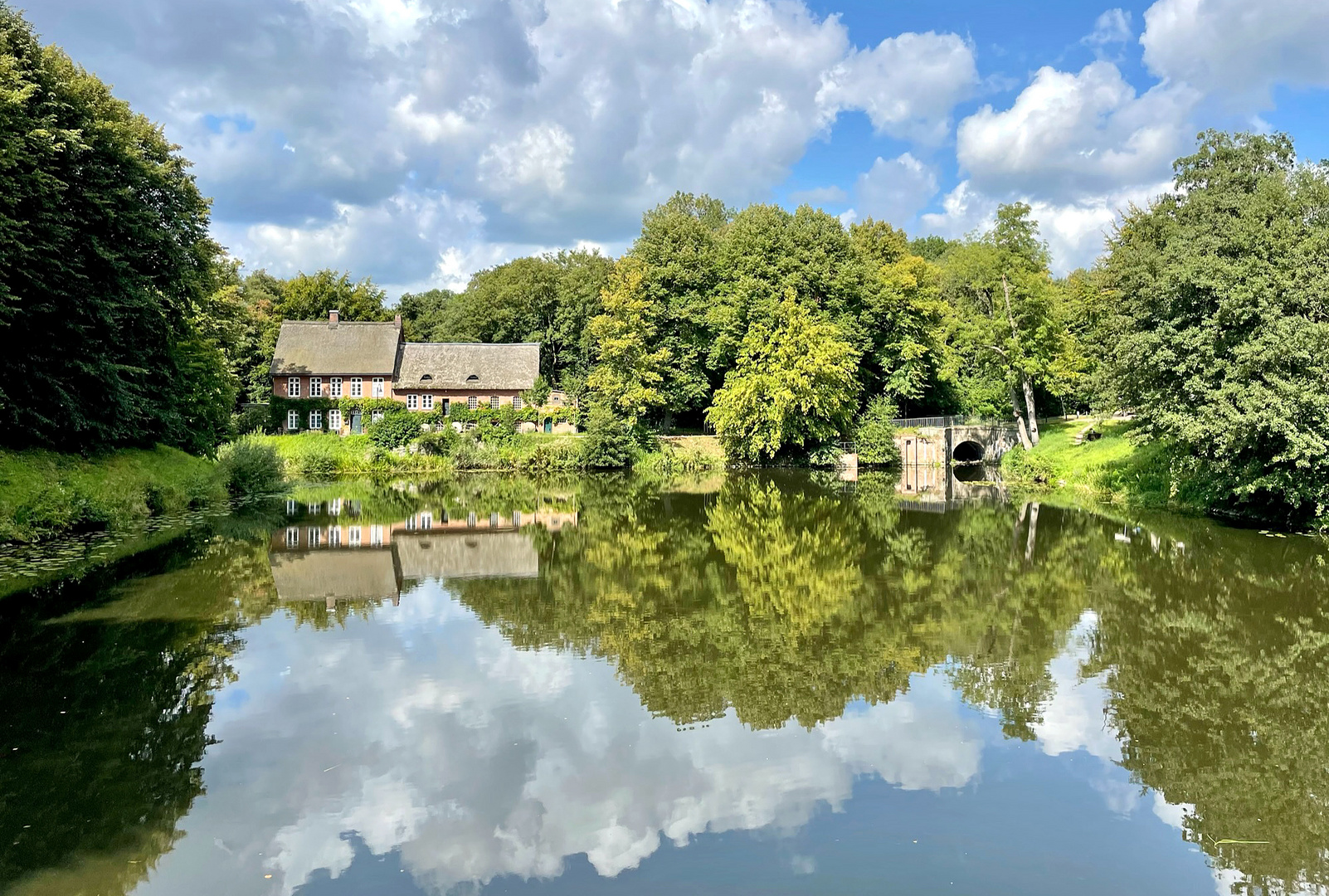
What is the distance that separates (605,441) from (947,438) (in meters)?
18.4

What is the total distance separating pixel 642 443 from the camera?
4606 centimetres

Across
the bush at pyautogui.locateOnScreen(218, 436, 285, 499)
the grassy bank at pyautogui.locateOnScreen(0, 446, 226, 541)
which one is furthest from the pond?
the bush at pyautogui.locateOnScreen(218, 436, 285, 499)

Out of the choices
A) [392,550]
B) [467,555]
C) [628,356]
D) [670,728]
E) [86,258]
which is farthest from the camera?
[628,356]

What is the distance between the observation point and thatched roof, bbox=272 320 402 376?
169 ft

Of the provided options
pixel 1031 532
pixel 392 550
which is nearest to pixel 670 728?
pixel 392 550

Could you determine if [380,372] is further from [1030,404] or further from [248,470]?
[1030,404]

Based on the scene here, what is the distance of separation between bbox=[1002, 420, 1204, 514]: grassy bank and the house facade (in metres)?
29.8

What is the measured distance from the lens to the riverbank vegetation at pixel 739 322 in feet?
62.8

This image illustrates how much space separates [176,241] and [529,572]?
1678 centimetres

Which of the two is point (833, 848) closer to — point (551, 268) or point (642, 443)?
point (642, 443)

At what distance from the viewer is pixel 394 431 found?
46.1 meters

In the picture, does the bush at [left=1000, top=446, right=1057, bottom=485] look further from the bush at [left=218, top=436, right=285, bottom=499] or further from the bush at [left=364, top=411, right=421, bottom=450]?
the bush at [left=364, top=411, right=421, bottom=450]

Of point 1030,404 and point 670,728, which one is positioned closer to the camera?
point 670,728

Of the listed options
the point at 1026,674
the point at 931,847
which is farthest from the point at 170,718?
the point at 1026,674
